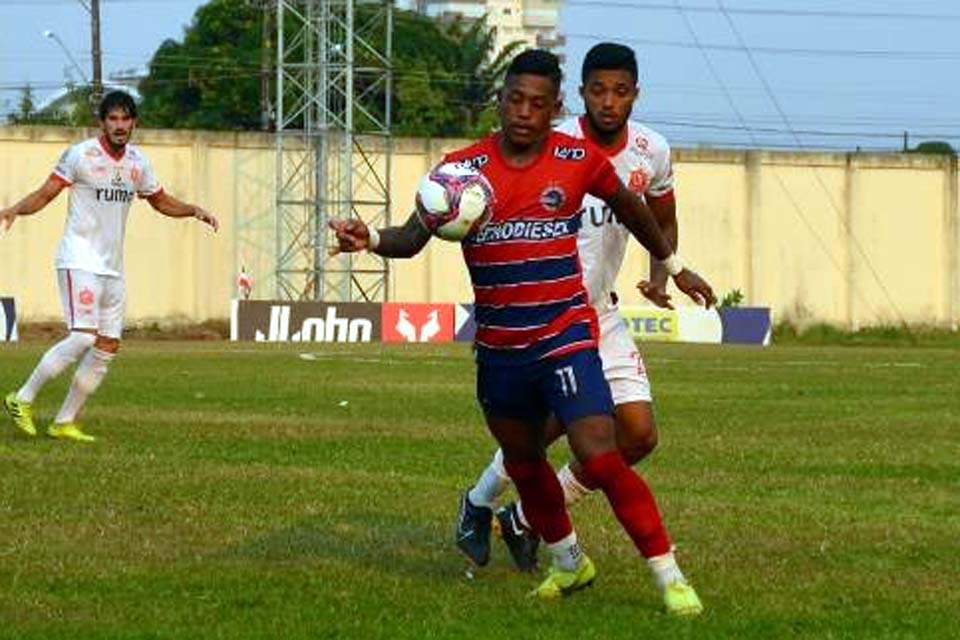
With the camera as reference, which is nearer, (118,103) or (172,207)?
(118,103)

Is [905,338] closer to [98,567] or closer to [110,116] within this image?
[110,116]

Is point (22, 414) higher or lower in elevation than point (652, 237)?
lower

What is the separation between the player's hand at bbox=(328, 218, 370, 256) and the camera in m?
8.56

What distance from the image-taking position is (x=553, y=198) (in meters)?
8.91

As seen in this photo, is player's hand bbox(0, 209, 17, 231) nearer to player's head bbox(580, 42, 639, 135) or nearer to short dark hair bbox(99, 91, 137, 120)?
short dark hair bbox(99, 91, 137, 120)

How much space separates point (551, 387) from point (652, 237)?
950 millimetres

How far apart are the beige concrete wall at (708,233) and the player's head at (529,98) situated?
57696 millimetres

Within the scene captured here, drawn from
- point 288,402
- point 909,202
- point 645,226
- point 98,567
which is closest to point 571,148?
point 645,226

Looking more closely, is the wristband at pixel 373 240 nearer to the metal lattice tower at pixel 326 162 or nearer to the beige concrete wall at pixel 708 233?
A: the metal lattice tower at pixel 326 162

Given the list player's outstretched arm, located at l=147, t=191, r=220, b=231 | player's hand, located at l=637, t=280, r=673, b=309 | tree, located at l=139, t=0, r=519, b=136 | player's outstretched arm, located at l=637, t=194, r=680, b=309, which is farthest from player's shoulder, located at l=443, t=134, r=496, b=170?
tree, located at l=139, t=0, r=519, b=136

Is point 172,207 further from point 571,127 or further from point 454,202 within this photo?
point 454,202

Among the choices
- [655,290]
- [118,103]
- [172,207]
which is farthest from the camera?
[172,207]

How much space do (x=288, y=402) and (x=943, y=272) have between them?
5449cm

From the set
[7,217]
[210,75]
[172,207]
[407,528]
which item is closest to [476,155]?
[407,528]
